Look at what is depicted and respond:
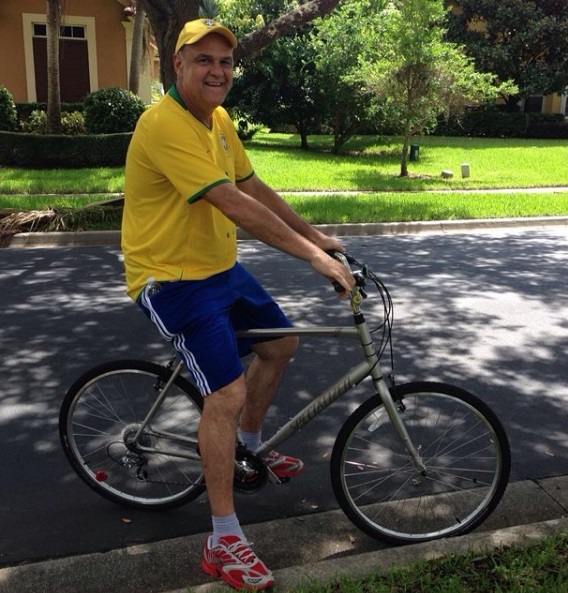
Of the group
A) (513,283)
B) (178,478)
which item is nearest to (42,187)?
(513,283)

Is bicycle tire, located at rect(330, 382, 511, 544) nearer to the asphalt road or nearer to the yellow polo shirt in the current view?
the asphalt road

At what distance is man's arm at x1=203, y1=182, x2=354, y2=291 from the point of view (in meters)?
2.54

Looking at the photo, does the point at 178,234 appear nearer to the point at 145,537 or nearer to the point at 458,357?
the point at 145,537

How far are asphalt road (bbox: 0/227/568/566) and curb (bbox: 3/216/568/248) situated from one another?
1.29ft

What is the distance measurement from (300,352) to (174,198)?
271 cm

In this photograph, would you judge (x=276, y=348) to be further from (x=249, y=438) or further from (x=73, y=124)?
(x=73, y=124)

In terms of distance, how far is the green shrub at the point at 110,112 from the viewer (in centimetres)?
1611

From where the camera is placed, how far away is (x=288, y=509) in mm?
3291

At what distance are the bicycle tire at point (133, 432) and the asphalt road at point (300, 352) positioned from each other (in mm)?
106

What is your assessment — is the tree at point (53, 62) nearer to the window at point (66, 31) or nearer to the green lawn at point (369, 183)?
the green lawn at point (369, 183)

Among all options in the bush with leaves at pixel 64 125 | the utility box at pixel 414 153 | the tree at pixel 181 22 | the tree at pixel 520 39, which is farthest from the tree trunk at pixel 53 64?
the tree at pixel 520 39

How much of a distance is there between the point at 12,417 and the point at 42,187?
30.0ft

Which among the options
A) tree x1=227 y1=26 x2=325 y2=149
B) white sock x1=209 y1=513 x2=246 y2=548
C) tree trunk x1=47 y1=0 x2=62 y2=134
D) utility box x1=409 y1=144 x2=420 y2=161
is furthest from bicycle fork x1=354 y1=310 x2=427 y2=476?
tree x1=227 y1=26 x2=325 y2=149

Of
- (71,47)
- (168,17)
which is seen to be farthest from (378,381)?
(71,47)
